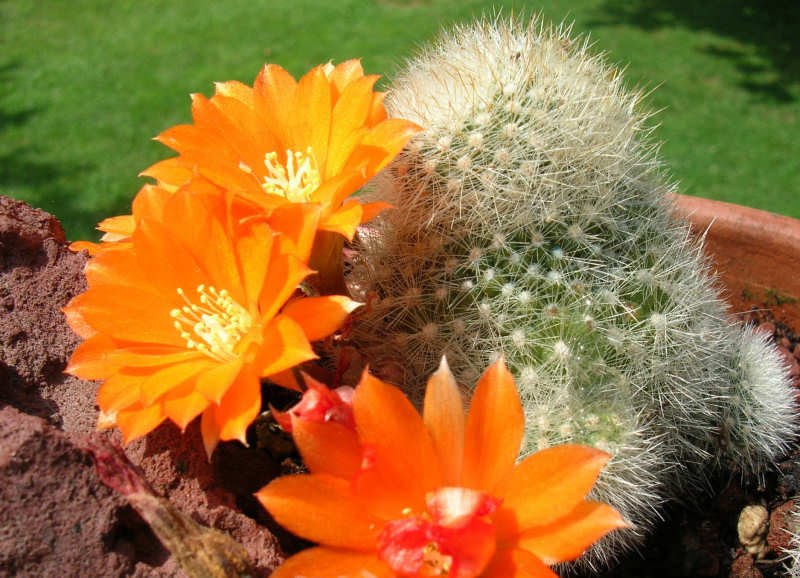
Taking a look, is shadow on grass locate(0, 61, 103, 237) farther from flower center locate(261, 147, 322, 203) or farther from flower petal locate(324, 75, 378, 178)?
flower petal locate(324, 75, 378, 178)

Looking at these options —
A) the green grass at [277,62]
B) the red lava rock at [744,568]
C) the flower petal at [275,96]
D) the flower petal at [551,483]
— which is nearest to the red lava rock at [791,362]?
the red lava rock at [744,568]

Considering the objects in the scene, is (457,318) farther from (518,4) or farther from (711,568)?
(518,4)

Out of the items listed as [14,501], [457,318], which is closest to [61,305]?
[14,501]

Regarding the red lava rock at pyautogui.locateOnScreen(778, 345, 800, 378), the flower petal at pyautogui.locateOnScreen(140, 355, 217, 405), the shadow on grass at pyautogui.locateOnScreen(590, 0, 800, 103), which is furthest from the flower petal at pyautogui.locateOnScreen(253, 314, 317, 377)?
the shadow on grass at pyautogui.locateOnScreen(590, 0, 800, 103)

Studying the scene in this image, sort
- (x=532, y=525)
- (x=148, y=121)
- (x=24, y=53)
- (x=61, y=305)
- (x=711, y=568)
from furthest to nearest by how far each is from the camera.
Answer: (x=24, y=53) → (x=148, y=121) → (x=711, y=568) → (x=61, y=305) → (x=532, y=525)

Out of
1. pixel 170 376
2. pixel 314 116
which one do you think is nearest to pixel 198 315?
pixel 170 376

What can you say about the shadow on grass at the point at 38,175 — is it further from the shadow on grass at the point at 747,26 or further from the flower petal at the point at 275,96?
the shadow on grass at the point at 747,26

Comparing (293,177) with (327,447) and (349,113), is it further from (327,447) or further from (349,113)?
(327,447)
